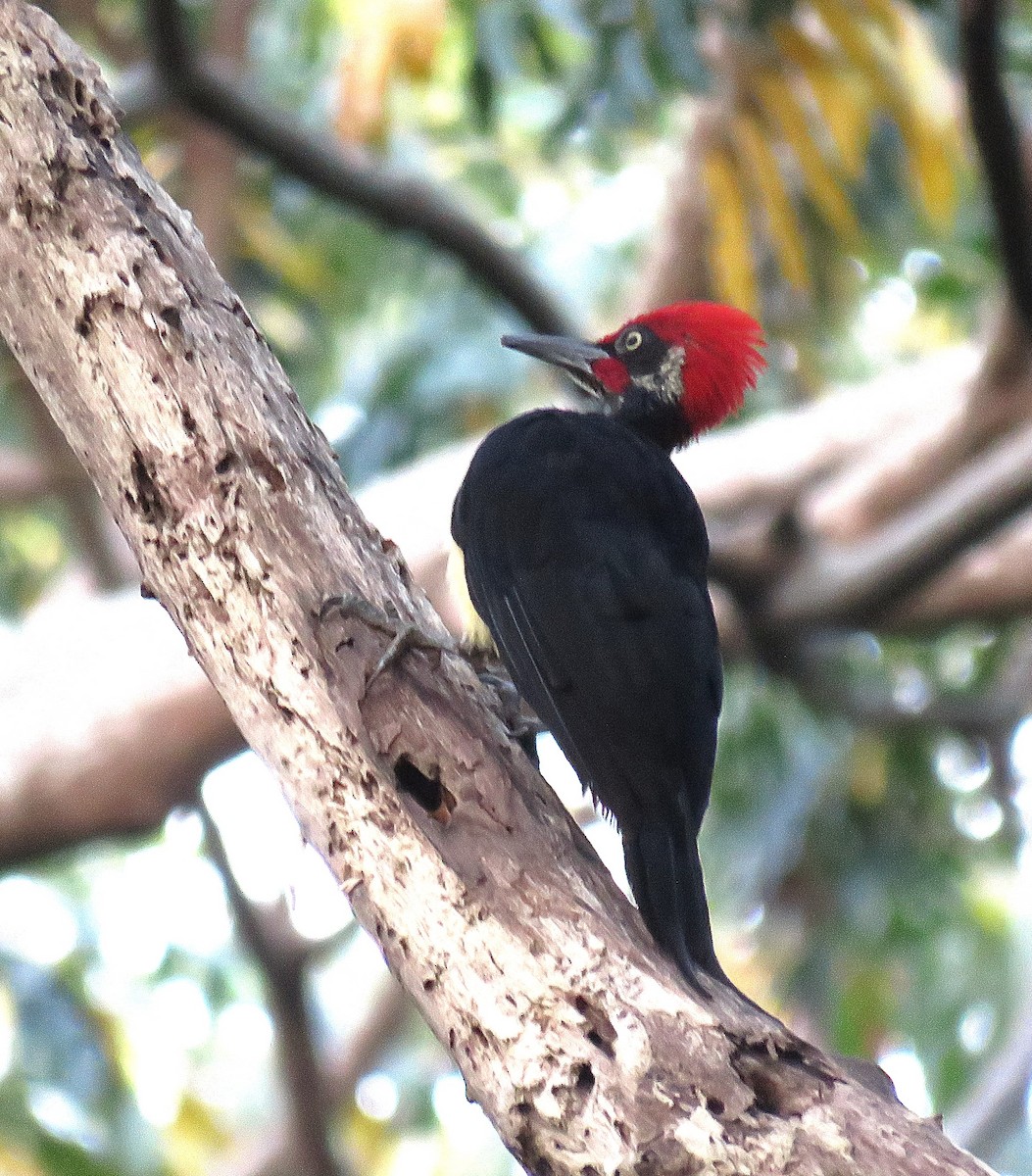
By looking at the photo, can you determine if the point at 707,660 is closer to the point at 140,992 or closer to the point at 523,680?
the point at 523,680

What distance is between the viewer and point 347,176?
597 cm

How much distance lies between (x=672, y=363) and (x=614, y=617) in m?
1.14

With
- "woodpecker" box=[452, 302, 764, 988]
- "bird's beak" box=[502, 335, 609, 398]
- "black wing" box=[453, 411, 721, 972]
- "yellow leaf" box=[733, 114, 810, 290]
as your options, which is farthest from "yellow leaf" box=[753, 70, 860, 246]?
"black wing" box=[453, 411, 721, 972]

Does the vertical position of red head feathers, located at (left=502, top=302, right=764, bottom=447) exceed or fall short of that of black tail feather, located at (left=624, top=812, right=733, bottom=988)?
it exceeds it

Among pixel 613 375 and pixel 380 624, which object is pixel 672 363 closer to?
pixel 613 375

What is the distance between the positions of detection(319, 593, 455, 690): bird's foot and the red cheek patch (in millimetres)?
1526

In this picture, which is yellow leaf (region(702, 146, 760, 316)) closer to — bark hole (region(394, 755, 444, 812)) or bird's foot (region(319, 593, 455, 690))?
bird's foot (region(319, 593, 455, 690))

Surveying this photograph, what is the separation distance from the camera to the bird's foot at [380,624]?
2533 millimetres

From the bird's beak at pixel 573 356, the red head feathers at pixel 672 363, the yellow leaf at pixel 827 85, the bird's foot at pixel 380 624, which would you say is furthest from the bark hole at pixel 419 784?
the yellow leaf at pixel 827 85

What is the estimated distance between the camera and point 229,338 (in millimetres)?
2689

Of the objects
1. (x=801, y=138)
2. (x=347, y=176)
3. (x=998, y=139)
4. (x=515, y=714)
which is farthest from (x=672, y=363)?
(x=347, y=176)

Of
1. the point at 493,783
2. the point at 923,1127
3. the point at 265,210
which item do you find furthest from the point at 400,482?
the point at 923,1127

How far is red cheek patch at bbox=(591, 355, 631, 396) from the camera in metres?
3.98

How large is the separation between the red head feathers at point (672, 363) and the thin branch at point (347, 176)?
7.32ft
